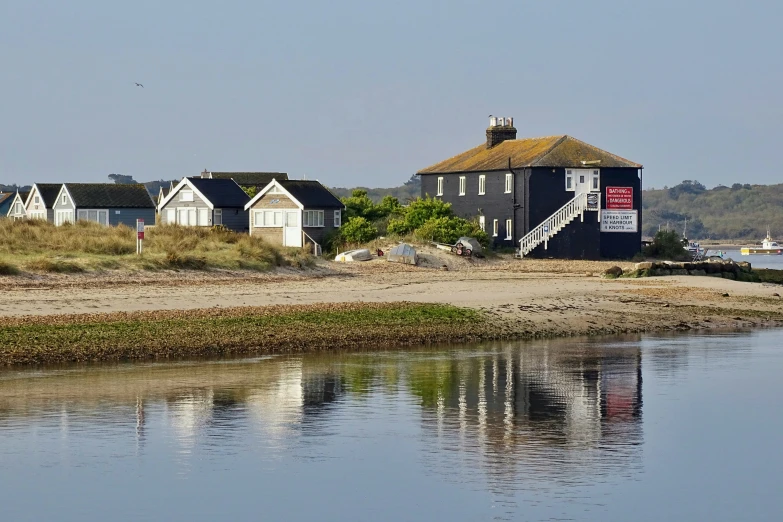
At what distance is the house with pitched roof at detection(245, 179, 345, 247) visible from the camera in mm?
68875

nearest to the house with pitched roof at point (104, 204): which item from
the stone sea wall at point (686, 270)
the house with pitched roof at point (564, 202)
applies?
the house with pitched roof at point (564, 202)

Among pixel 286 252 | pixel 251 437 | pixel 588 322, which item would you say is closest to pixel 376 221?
pixel 286 252

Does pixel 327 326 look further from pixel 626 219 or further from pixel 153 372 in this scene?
pixel 626 219

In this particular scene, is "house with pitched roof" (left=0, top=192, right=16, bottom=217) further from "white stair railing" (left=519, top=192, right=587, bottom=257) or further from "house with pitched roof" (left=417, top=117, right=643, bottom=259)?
"white stair railing" (left=519, top=192, right=587, bottom=257)

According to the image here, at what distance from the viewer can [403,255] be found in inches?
2354

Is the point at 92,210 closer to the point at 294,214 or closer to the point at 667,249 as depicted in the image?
the point at 294,214

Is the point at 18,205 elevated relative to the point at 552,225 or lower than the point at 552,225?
elevated

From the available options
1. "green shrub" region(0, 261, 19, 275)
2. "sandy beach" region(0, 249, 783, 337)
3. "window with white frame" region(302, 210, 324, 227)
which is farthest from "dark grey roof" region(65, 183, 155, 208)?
"green shrub" region(0, 261, 19, 275)

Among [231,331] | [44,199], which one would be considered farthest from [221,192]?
[231,331]

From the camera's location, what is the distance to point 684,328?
131ft

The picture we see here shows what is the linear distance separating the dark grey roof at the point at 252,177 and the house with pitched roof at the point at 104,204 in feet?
30.9

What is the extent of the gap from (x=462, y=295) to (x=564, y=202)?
2936 cm

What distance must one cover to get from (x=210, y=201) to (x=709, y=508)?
193 ft

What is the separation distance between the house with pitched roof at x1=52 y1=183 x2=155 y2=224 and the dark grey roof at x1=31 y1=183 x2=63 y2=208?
1.33m
